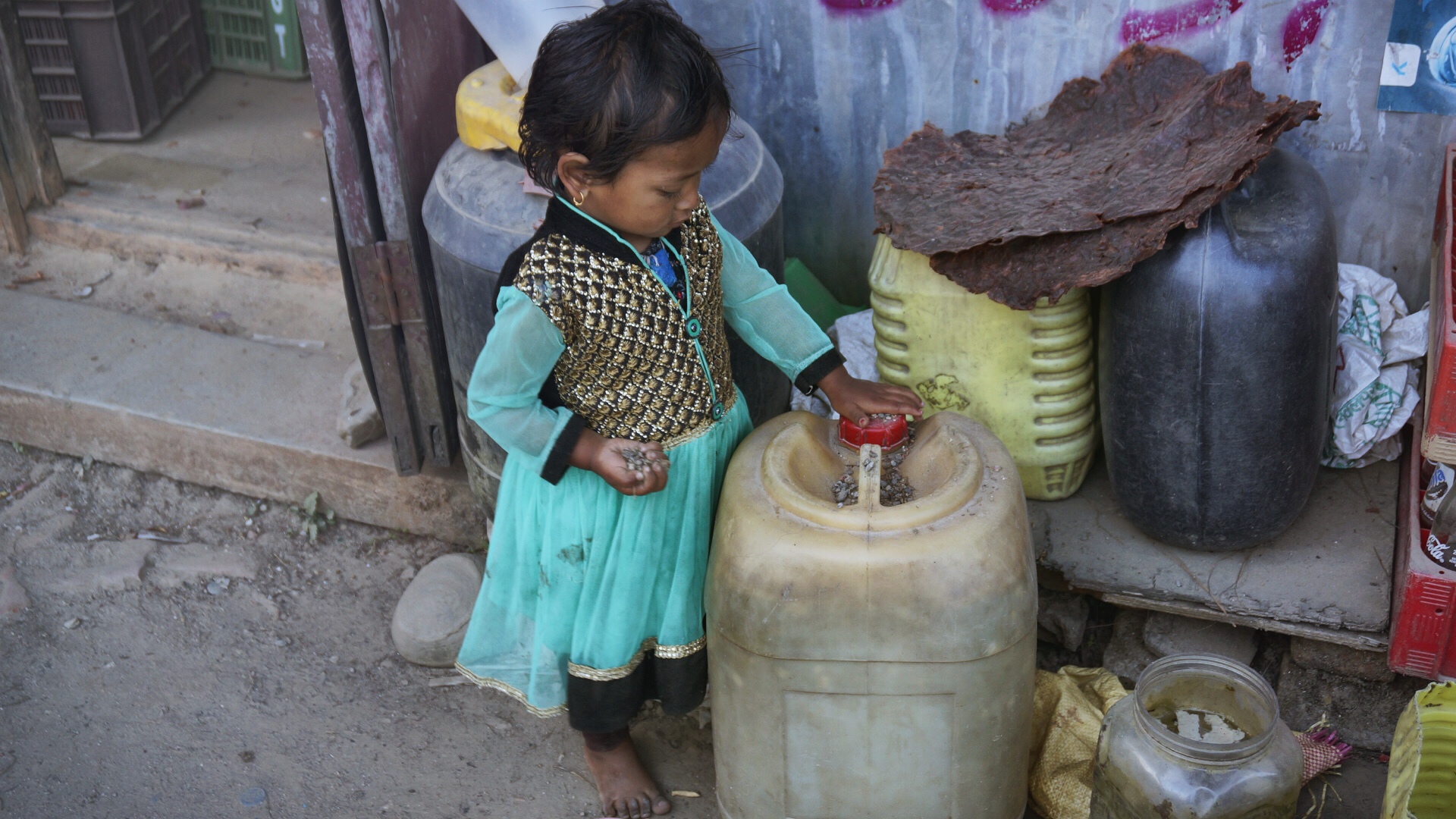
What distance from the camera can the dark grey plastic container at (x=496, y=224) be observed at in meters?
2.53

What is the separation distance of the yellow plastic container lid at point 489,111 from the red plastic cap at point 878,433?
950 mm

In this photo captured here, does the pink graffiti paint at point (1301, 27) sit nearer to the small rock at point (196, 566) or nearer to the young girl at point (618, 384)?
the young girl at point (618, 384)

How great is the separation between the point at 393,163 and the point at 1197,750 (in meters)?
2.08

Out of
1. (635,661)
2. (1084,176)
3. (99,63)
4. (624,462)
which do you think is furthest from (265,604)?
(99,63)

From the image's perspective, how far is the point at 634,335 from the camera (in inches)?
81.9

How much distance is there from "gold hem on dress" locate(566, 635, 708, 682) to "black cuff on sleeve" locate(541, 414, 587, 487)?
492 millimetres

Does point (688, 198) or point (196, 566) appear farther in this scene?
point (196, 566)

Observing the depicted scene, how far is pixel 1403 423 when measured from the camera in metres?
2.69

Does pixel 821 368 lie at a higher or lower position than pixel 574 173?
lower

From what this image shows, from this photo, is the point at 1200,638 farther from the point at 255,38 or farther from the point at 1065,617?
the point at 255,38

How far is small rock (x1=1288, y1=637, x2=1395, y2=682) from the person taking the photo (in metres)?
2.53

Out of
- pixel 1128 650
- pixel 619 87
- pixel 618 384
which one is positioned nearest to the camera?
pixel 619 87

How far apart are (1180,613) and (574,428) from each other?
1.42 metres

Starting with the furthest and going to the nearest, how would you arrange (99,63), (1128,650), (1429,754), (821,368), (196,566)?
(99,63) < (196,566) < (1128,650) < (821,368) < (1429,754)
